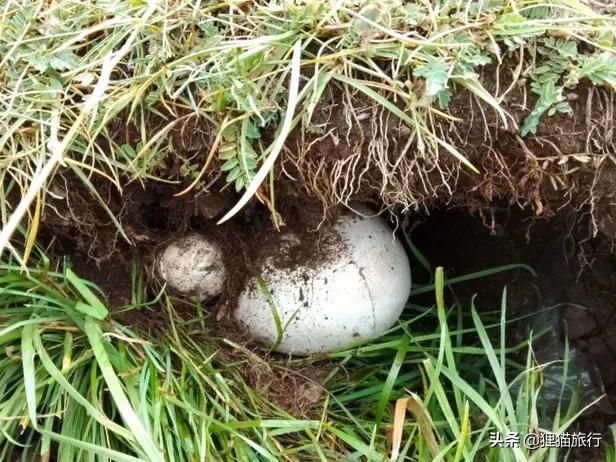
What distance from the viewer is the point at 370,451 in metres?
1.13

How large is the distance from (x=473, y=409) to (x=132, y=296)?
0.67m

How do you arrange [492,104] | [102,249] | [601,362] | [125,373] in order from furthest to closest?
[601,362], [102,249], [125,373], [492,104]

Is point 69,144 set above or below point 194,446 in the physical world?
above

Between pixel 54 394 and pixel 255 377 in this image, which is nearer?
pixel 54 394

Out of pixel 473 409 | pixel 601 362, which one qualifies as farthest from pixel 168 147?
pixel 601 362

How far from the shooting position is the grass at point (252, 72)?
946 mm

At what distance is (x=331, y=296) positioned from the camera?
123 cm

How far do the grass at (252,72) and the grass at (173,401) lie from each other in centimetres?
22

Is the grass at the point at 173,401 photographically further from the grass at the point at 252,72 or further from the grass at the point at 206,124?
the grass at the point at 252,72

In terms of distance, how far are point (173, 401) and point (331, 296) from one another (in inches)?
12.7

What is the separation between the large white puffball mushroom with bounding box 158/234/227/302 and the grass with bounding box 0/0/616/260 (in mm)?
211

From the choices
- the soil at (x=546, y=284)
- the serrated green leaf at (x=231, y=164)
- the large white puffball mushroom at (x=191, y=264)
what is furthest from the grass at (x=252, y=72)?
the soil at (x=546, y=284)

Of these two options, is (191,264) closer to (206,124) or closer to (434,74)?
(206,124)

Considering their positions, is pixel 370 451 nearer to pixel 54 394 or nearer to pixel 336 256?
pixel 336 256
